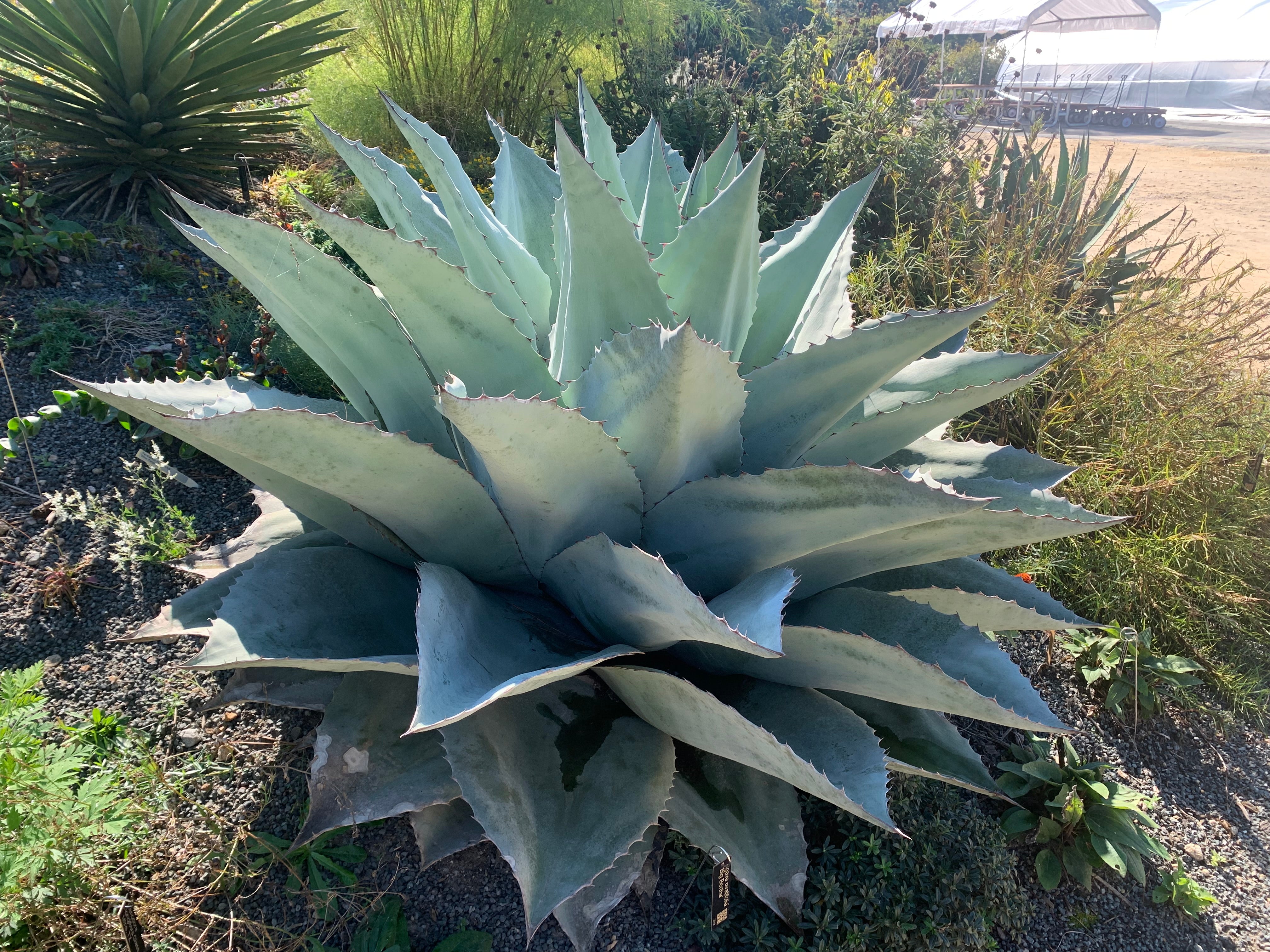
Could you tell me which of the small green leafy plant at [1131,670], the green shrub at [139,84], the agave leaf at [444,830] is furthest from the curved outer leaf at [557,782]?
the green shrub at [139,84]

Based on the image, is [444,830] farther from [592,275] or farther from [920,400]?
[920,400]

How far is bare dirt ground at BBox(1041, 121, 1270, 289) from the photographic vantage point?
28.3ft

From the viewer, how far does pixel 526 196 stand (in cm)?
183

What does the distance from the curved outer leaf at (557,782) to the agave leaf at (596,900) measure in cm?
7

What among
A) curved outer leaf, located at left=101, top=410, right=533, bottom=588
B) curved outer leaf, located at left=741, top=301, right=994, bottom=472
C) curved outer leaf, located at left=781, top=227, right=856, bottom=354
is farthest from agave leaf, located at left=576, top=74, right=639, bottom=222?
curved outer leaf, located at left=101, top=410, right=533, bottom=588

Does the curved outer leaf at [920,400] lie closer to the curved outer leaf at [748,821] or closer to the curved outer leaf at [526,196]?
the curved outer leaf at [748,821]

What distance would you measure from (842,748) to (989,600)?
0.37 meters

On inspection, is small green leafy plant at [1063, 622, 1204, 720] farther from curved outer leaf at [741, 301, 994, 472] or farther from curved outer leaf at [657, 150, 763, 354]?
curved outer leaf at [657, 150, 763, 354]

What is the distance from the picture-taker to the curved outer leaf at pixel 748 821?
1214 mm

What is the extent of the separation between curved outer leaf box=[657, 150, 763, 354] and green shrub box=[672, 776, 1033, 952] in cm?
103

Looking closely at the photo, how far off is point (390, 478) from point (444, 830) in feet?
2.00

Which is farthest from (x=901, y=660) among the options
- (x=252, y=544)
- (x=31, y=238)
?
(x=31, y=238)

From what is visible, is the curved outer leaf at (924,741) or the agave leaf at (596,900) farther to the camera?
the curved outer leaf at (924,741)

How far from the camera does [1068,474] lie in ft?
4.81
